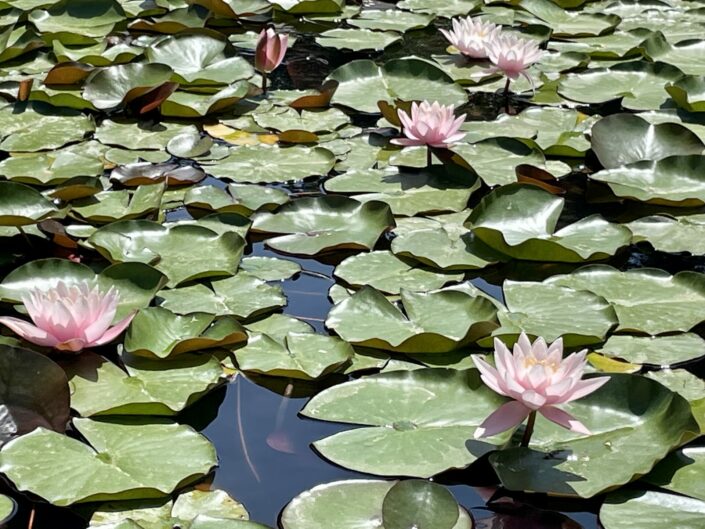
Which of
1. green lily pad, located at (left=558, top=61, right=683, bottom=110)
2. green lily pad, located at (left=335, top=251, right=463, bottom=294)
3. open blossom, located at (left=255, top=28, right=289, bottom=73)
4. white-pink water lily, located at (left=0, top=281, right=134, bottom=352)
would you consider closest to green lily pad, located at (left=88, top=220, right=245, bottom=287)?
green lily pad, located at (left=335, top=251, right=463, bottom=294)

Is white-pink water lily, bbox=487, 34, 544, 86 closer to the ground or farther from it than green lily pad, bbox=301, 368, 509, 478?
farther from it

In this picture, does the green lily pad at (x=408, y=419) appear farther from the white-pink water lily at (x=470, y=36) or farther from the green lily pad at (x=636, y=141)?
the white-pink water lily at (x=470, y=36)

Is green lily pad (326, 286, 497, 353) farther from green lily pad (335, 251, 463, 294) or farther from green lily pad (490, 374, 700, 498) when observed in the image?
green lily pad (490, 374, 700, 498)

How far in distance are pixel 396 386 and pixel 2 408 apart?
0.74 meters

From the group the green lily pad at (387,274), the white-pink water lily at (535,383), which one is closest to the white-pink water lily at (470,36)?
the green lily pad at (387,274)

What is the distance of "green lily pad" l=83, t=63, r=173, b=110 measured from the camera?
3465mm

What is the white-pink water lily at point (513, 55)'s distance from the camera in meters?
3.53

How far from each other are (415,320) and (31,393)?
0.81m

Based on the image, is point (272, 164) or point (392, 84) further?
point (392, 84)

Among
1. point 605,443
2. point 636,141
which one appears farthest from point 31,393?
point 636,141

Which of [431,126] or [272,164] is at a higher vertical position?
[431,126]

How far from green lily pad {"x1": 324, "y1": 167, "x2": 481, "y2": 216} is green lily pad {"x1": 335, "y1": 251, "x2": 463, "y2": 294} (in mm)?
331

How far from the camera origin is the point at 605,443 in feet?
5.89

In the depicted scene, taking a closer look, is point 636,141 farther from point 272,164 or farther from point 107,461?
point 107,461
